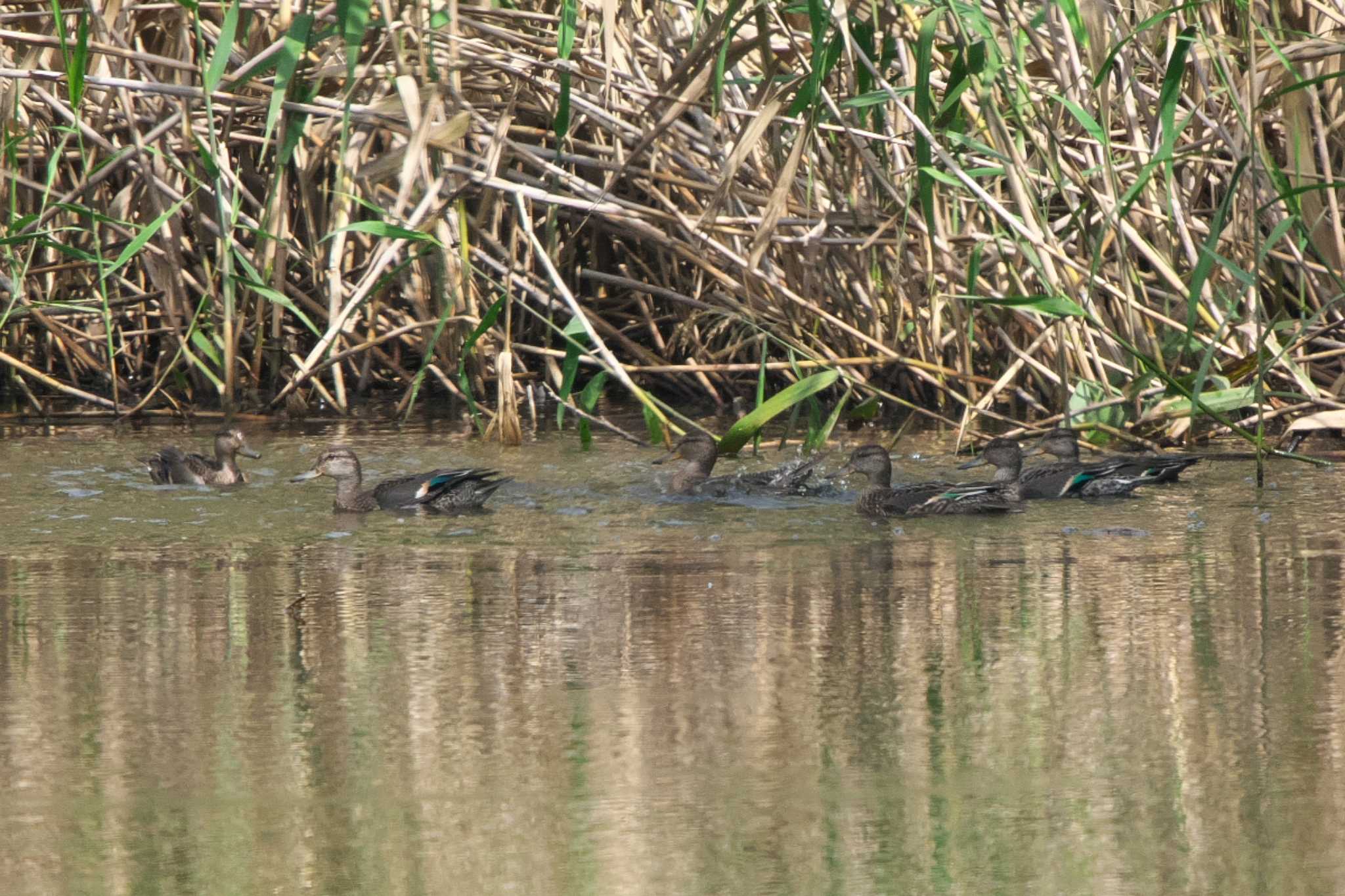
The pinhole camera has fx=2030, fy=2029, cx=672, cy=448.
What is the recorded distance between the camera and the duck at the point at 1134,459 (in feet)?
21.8

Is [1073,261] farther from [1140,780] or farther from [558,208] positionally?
[1140,780]

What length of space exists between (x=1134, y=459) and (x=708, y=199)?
2407 millimetres

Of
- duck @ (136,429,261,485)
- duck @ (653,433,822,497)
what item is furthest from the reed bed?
duck @ (136,429,261,485)

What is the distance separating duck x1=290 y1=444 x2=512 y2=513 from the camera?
21.9 ft

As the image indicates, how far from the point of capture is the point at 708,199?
27.7 ft

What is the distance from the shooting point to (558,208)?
9.21m

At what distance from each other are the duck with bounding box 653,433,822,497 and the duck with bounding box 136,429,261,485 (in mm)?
1575

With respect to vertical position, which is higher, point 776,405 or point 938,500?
point 776,405

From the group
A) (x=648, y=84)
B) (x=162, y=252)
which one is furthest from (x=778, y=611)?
(x=162, y=252)

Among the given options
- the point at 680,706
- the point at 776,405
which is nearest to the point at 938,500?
the point at 776,405

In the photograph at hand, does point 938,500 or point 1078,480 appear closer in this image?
point 938,500

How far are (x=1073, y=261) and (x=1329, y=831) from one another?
4032 mm

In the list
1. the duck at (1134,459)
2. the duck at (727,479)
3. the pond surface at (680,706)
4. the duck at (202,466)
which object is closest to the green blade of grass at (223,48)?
the duck at (202,466)

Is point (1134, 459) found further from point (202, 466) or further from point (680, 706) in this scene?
point (680, 706)
